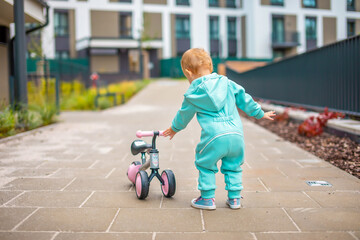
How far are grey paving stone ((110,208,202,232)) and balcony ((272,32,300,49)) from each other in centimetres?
3507

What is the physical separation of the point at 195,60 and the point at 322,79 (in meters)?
5.76

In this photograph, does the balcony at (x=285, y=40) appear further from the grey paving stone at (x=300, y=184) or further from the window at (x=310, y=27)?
the grey paving stone at (x=300, y=184)

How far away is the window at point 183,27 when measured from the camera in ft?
118

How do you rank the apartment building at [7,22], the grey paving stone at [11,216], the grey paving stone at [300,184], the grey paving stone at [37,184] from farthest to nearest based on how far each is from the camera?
the apartment building at [7,22] < the grey paving stone at [37,184] < the grey paving stone at [300,184] < the grey paving stone at [11,216]

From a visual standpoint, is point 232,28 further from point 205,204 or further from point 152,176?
point 205,204

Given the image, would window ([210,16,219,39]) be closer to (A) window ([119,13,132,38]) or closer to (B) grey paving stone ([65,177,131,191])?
(A) window ([119,13,132,38])

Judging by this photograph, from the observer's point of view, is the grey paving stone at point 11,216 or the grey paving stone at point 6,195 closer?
the grey paving stone at point 11,216

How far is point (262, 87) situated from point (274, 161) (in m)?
9.08

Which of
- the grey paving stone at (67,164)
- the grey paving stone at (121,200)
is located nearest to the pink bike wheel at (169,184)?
the grey paving stone at (121,200)

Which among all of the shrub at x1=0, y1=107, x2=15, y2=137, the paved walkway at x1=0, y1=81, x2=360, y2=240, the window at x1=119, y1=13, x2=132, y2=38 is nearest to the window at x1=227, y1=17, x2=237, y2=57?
the window at x1=119, y1=13, x2=132, y2=38

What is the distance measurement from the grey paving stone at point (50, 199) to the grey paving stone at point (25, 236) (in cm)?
67

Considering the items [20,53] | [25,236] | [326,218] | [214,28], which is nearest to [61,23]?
[214,28]

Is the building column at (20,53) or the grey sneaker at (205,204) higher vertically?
the building column at (20,53)

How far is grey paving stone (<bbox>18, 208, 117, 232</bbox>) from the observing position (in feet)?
9.40
